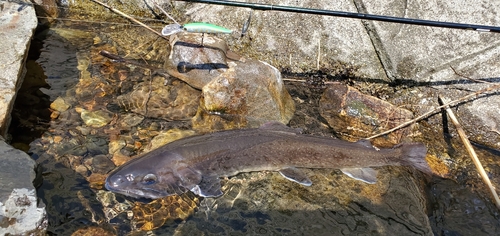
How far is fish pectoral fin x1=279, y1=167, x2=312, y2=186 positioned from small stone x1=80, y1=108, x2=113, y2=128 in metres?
2.36

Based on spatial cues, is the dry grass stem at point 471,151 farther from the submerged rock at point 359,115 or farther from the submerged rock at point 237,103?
the submerged rock at point 237,103

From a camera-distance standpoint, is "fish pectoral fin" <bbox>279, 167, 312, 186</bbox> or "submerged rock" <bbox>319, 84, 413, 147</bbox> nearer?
"fish pectoral fin" <bbox>279, 167, 312, 186</bbox>

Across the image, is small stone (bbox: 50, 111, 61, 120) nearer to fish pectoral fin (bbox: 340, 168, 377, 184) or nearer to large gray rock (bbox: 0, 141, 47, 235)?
large gray rock (bbox: 0, 141, 47, 235)

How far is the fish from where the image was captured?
4.32 metres

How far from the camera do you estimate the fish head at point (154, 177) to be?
4189mm

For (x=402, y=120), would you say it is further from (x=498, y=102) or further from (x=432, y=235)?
(x=432, y=235)

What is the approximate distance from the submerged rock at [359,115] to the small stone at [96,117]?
2.93 m

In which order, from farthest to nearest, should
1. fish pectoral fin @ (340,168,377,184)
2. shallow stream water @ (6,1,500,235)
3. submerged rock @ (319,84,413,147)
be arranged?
submerged rock @ (319,84,413,147) → fish pectoral fin @ (340,168,377,184) → shallow stream water @ (6,1,500,235)

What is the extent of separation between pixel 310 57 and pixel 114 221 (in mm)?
3961

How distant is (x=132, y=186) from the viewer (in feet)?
13.8

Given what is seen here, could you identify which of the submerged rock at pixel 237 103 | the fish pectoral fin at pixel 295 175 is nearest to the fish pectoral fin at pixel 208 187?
the fish pectoral fin at pixel 295 175

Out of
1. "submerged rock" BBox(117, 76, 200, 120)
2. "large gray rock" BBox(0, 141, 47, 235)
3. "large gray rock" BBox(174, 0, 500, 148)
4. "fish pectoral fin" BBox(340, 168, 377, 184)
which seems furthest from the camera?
"large gray rock" BBox(174, 0, 500, 148)

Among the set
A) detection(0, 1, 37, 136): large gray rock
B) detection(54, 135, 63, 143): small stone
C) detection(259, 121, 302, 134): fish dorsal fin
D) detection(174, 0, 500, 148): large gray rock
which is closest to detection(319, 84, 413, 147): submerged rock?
detection(174, 0, 500, 148): large gray rock

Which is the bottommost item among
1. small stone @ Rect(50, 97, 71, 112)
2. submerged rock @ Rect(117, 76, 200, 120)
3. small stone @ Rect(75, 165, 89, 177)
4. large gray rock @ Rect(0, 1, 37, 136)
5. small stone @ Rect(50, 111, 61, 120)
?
small stone @ Rect(75, 165, 89, 177)
